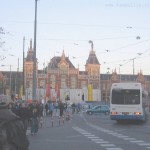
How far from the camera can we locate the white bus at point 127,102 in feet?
111

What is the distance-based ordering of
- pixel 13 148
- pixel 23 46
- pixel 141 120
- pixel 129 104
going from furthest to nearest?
pixel 23 46
pixel 141 120
pixel 129 104
pixel 13 148

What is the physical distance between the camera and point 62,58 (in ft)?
469

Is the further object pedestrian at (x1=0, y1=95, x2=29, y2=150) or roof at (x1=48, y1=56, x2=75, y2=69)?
roof at (x1=48, y1=56, x2=75, y2=69)

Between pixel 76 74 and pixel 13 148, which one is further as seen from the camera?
pixel 76 74

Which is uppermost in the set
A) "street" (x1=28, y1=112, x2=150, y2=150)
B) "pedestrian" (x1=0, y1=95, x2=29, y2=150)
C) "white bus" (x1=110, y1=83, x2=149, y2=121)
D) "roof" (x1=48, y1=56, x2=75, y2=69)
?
"roof" (x1=48, y1=56, x2=75, y2=69)

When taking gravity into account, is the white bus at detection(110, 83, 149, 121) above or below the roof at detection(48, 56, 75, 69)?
below

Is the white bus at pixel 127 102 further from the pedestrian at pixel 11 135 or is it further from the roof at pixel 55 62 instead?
the roof at pixel 55 62

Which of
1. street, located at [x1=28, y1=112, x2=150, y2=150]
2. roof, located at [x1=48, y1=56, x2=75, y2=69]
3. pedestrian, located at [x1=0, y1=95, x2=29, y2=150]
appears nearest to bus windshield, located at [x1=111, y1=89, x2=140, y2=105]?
street, located at [x1=28, y1=112, x2=150, y2=150]

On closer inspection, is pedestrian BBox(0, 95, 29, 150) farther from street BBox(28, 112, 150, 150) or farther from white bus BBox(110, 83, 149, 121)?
white bus BBox(110, 83, 149, 121)

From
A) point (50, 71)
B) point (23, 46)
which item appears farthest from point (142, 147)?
point (50, 71)

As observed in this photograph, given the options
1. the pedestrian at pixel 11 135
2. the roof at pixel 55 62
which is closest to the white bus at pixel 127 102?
the pedestrian at pixel 11 135

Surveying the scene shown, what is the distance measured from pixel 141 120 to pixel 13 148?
32751mm

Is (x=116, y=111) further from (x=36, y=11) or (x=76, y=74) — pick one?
Result: (x=76, y=74)

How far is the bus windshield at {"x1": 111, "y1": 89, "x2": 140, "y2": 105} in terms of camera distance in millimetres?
34062
